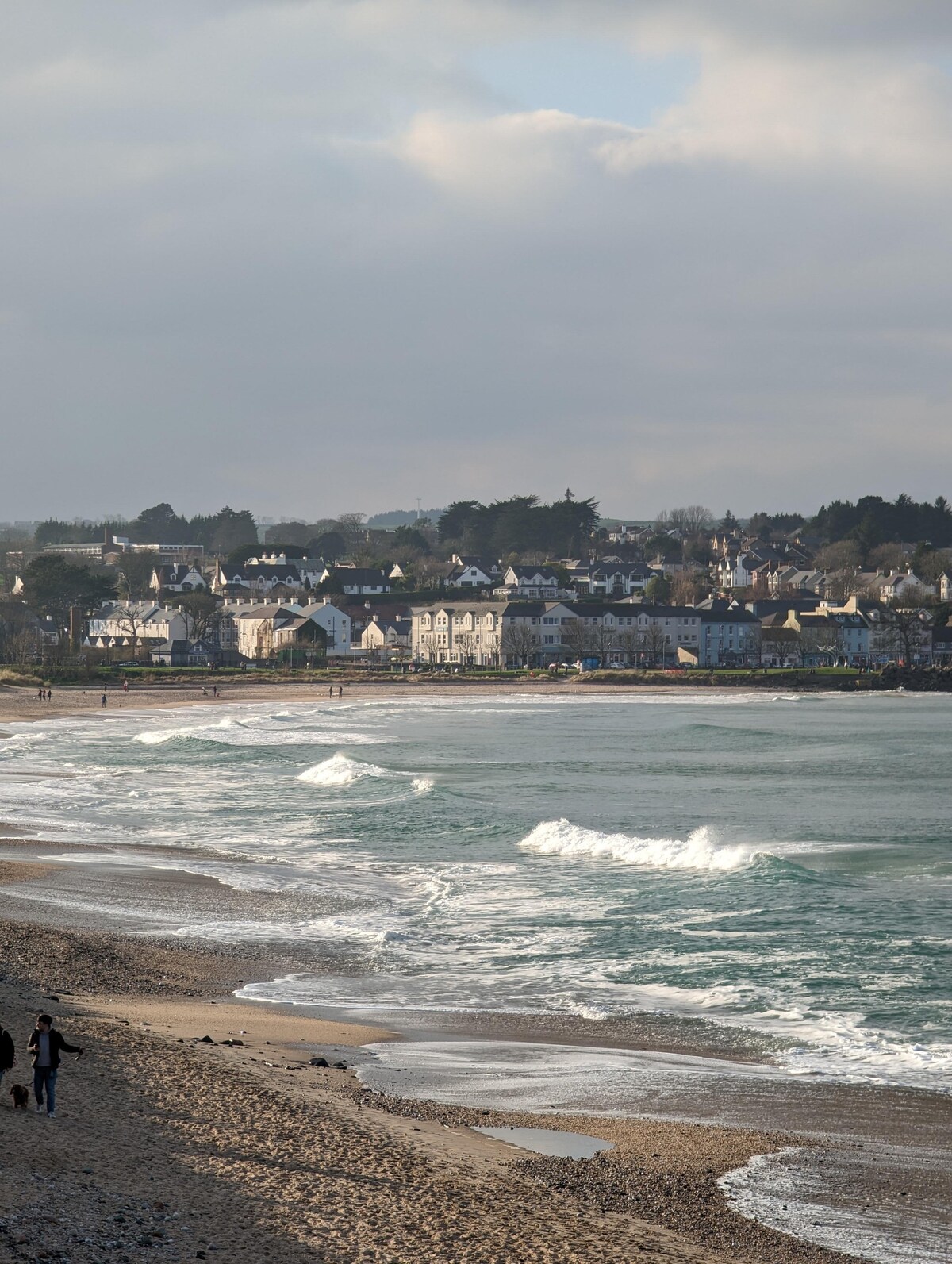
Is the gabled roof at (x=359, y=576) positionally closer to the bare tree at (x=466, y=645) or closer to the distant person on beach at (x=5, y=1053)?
the bare tree at (x=466, y=645)

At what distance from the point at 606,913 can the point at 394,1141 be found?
37.0 ft

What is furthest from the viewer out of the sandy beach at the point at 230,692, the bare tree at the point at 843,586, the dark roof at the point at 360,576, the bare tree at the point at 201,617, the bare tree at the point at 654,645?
the dark roof at the point at 360,576

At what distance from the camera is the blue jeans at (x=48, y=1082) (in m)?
9.87

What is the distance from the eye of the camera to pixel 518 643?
124 metres

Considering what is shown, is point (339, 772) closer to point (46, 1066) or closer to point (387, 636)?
point (46, 1066)

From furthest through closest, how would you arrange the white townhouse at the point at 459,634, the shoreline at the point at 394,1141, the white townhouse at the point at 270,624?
the white townhouse at the point at 270,624 < the white townhouse at the point at 459,634 < the shoreline at the point at 394,1141

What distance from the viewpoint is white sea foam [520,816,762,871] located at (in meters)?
26.3

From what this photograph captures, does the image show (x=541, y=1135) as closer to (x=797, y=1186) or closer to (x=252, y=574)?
(x=797, y=1186)

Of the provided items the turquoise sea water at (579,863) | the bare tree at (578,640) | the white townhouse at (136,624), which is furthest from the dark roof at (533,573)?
the turquoise sea water at (579,863)

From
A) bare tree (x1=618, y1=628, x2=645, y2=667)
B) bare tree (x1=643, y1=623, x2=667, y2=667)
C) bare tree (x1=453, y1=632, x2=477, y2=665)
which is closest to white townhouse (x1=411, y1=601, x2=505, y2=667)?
bare tree (x1=453, y1=632, x2=477, y2=665)

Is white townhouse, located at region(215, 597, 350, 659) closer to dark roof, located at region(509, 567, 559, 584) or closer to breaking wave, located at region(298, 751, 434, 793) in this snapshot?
dark roof, located at region(509, 567, 559, 584)

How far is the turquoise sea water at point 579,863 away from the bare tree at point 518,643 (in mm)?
65468

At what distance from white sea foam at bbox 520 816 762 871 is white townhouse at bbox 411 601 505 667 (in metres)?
95.0

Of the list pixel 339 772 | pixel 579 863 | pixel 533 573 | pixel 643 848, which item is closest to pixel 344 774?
pixel 339 772
